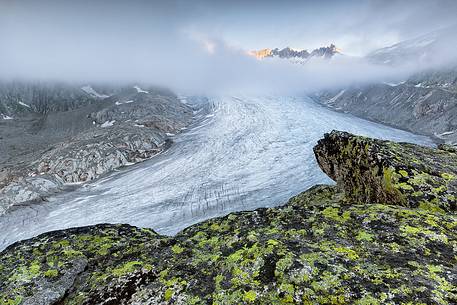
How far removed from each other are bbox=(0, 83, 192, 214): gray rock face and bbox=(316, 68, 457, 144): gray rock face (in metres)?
39.3

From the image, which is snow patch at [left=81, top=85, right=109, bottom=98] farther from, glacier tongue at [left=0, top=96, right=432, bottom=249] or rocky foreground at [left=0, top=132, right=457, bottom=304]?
rocky foreground at [left=0, top=132, right=457, bottom=304]

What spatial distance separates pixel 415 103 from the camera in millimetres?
58438

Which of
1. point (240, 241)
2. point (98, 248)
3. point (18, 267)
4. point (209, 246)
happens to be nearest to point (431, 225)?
point (240, 241)

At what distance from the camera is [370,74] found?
9494cm

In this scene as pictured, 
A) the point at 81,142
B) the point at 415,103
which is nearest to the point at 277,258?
the point at 81,142

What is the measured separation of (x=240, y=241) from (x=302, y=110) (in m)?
61.1

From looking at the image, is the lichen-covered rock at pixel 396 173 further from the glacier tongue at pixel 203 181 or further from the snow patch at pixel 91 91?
the snow patch at pixel 91 91

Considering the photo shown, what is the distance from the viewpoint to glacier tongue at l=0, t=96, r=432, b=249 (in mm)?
28188

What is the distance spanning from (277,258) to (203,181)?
30.0 metres

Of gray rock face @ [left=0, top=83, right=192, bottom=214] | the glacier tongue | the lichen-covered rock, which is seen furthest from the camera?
gray rock face @ [left=0, top=83, right=192, bottom=214]

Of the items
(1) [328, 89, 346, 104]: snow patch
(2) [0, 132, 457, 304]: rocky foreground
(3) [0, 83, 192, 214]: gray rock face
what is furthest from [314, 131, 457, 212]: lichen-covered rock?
(1) [328, 89, 346, 104]: snow patch

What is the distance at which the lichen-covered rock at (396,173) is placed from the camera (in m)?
5.71

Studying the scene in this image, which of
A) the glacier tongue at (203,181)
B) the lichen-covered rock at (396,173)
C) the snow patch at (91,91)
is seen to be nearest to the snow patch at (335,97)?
the glacier tongue at (203,181)

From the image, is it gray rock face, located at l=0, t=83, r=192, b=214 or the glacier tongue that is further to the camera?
gray rock face, located at l=0, t=83, r=192, b=214
